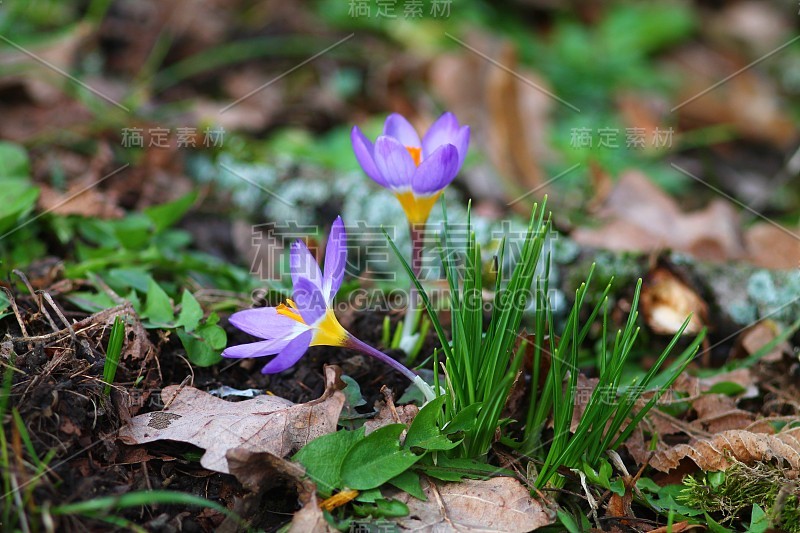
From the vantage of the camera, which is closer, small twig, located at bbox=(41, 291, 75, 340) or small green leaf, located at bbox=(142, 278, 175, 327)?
small twig, located at bbox=(41, 291, 75, 340)

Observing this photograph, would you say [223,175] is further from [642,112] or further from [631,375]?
[642,112]

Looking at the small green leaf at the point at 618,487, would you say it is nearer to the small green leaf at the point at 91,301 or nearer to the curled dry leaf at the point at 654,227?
the curled dry leaf at the point at 654,227

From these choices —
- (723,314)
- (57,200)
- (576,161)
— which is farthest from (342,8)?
(723,314)

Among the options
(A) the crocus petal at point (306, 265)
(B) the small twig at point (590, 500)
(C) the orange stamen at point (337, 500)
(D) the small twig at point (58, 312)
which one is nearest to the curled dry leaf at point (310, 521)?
(C) the orange stamen at point (337, 500)

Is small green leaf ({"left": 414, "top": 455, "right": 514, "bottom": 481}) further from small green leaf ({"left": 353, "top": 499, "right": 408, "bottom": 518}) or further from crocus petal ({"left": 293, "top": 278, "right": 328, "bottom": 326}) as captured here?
crocus petal ({"left": 293, "top": 278, "right": 328, "bottom": 326})

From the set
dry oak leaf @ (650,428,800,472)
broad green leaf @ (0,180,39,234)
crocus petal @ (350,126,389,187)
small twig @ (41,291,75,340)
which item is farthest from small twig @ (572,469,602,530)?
broad green leaf @ (0,180,39,234)

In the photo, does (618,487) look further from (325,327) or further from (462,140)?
(462,140)
